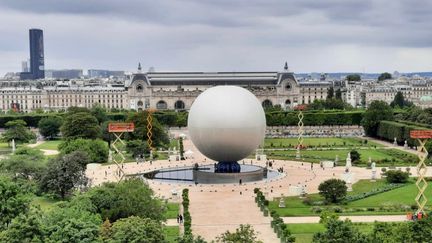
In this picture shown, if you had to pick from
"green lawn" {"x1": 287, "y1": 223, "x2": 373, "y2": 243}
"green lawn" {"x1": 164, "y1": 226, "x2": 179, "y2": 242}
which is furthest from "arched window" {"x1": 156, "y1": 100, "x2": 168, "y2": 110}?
"green lawn" {"x1": 287, "y1": 223, "x2": 373, "y2": 243}

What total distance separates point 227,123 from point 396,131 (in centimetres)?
4605

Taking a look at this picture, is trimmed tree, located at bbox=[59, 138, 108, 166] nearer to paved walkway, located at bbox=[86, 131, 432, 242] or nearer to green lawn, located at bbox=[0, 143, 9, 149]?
paved walkway, located at bbox=[86, 131, 432, 242]

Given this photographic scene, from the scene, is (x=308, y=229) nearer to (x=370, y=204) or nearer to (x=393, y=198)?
(x=370, y=204)

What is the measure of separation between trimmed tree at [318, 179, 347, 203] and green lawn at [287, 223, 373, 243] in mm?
8238

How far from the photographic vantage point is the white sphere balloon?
6091 cm

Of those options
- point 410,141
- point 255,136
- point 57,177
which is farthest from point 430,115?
point 57,177

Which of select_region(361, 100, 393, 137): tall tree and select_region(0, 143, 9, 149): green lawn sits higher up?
select_region(361, 100, 393, 137): tall tree

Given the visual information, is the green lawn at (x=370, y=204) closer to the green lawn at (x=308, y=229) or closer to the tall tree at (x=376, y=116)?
the green lawn at (x=308, y=229)

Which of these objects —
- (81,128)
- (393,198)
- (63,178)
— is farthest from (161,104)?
(393,198)

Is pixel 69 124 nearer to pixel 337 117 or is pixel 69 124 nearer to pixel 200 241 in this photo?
pixel 337 117

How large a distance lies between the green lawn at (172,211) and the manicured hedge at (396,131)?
164 feet

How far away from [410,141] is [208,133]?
4211 cm

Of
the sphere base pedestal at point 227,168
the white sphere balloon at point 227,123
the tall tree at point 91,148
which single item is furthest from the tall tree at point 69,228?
the tall tree at point 91,148

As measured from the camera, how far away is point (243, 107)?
203 ft
